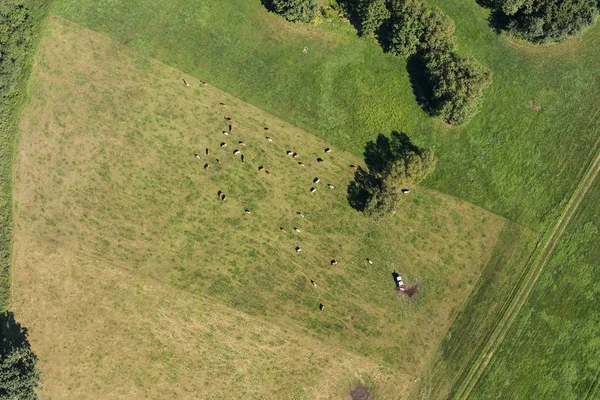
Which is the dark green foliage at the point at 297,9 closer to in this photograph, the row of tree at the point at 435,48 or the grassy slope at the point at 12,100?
the row of tree at the point at 435,48

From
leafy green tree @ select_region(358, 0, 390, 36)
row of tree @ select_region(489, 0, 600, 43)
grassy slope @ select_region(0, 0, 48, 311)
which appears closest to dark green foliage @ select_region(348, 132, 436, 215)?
leafy green tree @ select_region(358, 0, 390, 36)

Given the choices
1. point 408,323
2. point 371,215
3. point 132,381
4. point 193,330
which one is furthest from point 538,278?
point 132,381

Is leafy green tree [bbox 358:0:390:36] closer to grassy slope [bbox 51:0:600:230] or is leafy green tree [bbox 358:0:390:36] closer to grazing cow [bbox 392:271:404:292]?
grassy slope [bbox 51:0:600:230]

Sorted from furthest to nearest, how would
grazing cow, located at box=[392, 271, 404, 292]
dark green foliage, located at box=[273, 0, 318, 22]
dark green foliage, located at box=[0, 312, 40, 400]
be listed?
1. grazing cow, located at box=[392, 271, 404, 292]
2. dark green foliage, located at box=[273, 0, 318, 22]
3. dark green foliage, located at box=[0, 312, 40, 400]

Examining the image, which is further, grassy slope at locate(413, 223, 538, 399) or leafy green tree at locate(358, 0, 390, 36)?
grassy slope at locate(413, 223, 538, 399)

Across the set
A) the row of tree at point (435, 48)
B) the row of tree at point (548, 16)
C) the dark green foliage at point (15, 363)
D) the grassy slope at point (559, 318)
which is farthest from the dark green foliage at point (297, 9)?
the dark green foliage at point (15, 363)
